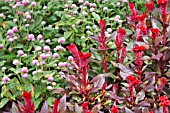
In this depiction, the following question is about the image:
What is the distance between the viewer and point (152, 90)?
2.41 meters

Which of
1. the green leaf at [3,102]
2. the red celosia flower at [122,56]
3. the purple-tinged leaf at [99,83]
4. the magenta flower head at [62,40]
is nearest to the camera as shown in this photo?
the purple-tinged leaf at [99,83]

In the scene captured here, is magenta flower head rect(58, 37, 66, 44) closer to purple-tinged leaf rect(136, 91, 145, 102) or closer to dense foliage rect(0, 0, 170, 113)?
dense foliage rect(0, 0, 170, 113)

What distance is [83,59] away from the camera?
2273 millimetres

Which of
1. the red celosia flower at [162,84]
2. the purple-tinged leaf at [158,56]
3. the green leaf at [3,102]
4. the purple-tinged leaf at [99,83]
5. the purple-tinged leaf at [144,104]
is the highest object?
the purple-tinged leaf at [158,56]

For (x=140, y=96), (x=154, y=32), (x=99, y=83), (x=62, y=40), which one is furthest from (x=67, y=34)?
(x=140, y=96)

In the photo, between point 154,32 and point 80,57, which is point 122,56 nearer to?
point 154,32

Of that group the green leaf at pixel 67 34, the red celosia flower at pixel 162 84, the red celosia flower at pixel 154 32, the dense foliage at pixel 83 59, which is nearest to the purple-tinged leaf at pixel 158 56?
the dense foliage at pixel 83 59

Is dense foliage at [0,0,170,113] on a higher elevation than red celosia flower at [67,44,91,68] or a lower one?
lower

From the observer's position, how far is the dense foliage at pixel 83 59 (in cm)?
234

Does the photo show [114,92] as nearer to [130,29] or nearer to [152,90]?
[152,90]

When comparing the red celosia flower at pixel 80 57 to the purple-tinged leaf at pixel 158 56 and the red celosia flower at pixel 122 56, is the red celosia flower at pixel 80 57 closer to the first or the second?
the red celosia flower at pixel 122 56

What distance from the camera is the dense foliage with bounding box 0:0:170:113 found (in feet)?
7.69

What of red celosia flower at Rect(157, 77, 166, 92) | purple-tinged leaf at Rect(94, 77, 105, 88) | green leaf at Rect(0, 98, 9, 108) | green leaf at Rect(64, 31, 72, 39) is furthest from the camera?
green leaf at Rect(64, 31, 72, 39)

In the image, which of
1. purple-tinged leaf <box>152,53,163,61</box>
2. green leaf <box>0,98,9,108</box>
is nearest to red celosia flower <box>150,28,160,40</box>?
purple-tinged leaf <box>152,53,163,61</box>
